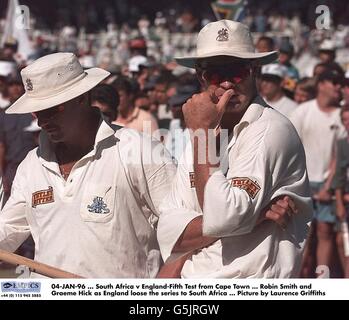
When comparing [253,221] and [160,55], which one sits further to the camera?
[160,55]

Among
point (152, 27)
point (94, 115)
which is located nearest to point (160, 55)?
point (152, 27)

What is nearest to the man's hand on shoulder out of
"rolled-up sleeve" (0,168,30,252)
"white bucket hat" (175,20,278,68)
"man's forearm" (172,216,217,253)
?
"man's forearm" (172,216,217,253)

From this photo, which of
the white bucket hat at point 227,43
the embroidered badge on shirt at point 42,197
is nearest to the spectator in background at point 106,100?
the embroidered badge on shirt at point 42,197

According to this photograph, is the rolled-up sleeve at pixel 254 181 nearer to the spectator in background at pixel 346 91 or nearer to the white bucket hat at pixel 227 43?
the white bucket hat at pixel 227 43

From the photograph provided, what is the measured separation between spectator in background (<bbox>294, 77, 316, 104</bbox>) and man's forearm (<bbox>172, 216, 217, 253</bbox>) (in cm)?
617

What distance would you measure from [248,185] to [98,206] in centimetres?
96

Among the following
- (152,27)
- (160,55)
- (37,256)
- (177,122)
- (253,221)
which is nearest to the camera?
(253,221)

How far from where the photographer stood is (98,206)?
191 inches

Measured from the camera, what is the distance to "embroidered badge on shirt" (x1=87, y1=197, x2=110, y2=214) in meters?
4.84

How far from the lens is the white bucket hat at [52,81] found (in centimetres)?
495

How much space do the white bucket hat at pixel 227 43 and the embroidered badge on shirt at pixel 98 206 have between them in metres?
0.76
